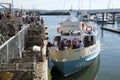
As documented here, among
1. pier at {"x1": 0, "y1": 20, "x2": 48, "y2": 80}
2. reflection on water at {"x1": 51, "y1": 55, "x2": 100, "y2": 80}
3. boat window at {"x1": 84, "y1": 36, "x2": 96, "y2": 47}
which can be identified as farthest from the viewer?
boat window at {"x1": 84, "y1": 36, "x2": 96, "y2": 47}

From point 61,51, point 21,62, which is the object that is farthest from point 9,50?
point 61,51

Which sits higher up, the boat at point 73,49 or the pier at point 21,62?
the pier at point 21,62

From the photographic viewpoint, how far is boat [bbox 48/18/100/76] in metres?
19.5

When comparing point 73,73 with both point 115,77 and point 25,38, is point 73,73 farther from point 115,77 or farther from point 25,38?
point 25,38

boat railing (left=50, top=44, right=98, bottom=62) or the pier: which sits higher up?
the pier

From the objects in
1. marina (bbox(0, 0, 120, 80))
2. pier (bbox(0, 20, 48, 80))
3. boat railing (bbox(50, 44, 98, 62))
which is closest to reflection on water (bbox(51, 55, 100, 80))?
marina (bbox(0, 0, 120, 80))

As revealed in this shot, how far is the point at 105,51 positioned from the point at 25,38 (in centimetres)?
1747

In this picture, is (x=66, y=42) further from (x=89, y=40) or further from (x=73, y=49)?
(x=89, y=40)

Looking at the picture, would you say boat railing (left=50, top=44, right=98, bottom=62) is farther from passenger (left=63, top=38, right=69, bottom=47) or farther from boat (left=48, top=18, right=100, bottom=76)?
passenger (left=63, top=38, right=69, bottom=47)

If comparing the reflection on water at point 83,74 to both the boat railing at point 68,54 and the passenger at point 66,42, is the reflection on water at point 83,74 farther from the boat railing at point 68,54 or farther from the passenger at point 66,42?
the passenger at point 66,42

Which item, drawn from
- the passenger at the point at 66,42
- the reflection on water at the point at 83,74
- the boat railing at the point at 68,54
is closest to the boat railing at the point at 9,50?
the boat railing at the point at 68,54

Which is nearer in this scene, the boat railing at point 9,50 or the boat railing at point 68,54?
the boat railing at point 9,50

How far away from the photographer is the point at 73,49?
1989 cm

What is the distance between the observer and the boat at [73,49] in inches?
766
